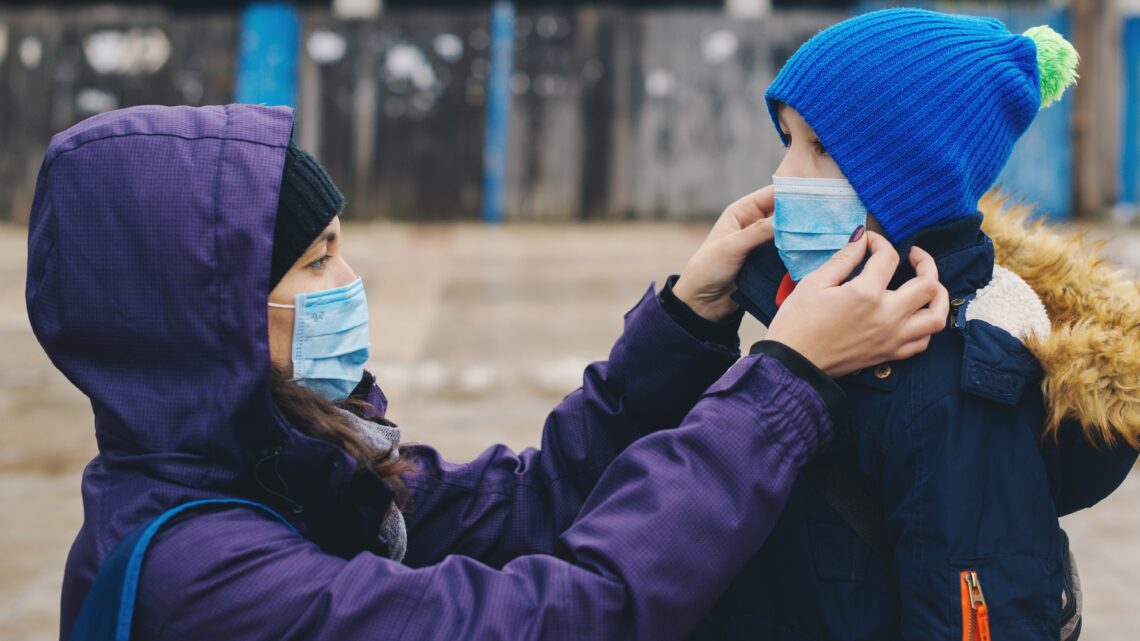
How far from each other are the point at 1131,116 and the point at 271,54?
729cm

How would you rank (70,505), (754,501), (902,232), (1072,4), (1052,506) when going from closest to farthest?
(754,501)
(1052,506)
(902,232)
(70,505)
(1072,4)

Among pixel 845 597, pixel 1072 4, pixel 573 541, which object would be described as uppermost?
pixel 1072 4

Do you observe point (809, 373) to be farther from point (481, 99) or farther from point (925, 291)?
point (481, 99)

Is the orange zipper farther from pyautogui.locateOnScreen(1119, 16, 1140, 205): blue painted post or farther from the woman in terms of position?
pyautogui.locateOnScreen(1119, 16, 1140, 205): blue painted post

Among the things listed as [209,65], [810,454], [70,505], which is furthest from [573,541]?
[209,65]

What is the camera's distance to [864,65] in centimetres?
164

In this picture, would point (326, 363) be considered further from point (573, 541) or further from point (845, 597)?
point (845, 597)

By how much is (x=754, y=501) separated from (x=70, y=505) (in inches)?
154

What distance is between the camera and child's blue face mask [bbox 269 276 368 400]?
169 cm

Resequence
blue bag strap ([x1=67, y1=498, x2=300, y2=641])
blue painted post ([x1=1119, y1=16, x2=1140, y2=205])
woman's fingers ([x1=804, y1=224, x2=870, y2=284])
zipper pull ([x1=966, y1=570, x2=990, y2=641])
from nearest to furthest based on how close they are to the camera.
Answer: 1. blue bag strap ([x1=67, y1=498, x2=300, y2=641])
2. zipper pull ([x1=966, y1=570, x2=990, y2=641])
3. woman's fingers ([x1=804, y1=224, x2=870, y2=284])
4. blue painted post ([x1=1119, y1=16, x2=1140, y2=205])

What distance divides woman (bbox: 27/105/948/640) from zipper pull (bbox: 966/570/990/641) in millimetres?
281

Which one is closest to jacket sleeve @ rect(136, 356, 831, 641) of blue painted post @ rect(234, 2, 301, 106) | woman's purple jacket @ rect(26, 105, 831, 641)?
woman's purple jacket @ rect(26, 105, 831, 641)

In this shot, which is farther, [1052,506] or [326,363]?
[326,363]

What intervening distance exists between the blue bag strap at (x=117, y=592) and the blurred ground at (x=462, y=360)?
A: 8.12 ft
